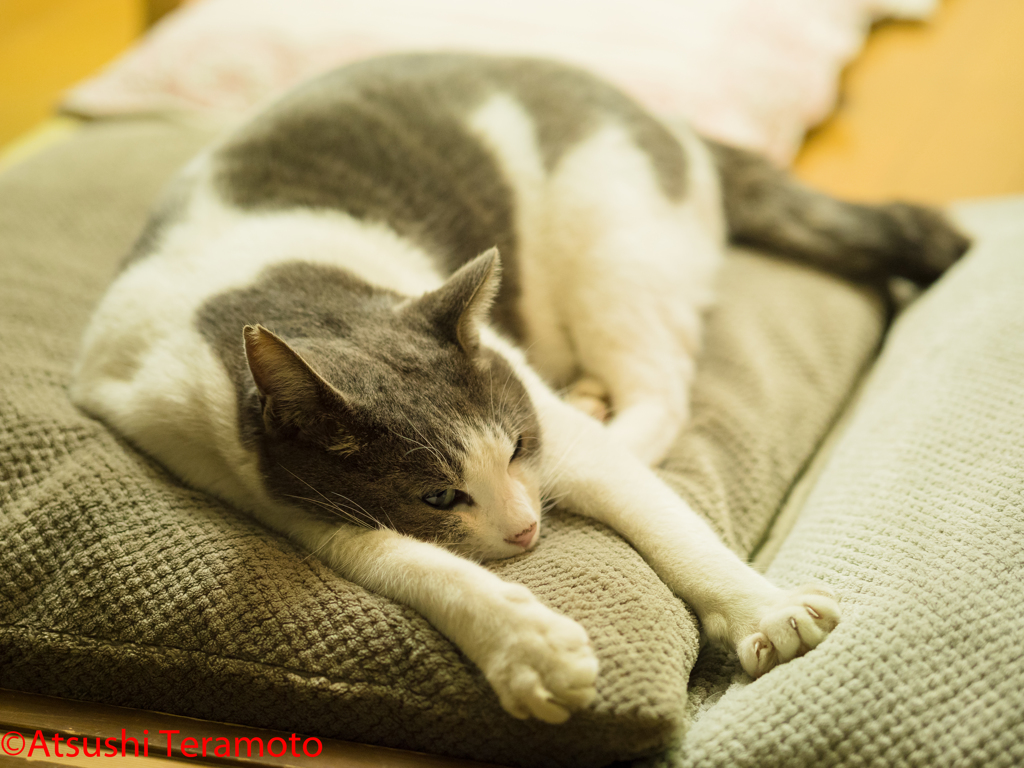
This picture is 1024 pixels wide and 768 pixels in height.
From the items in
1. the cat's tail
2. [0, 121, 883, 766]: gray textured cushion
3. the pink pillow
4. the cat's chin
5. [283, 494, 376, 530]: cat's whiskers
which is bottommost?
[0, 121, 883, 766]: gray textured cushion

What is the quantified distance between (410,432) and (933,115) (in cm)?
292

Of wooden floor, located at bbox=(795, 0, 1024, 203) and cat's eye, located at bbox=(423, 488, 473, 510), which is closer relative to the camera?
cat's eye, located at bbox=(423, 488, 473, 510)

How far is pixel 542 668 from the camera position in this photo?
1.04m

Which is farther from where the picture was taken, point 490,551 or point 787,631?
point 490,551

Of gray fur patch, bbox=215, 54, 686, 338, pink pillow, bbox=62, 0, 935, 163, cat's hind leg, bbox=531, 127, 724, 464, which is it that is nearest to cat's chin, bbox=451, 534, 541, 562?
cat's hind leg, bbox=531, 127, 724, 464

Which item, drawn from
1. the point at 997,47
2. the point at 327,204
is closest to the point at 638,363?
the point at 327,204

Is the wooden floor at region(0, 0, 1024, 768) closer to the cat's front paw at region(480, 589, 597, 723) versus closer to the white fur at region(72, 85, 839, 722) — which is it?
the white fur at region(72, 85, 839, 722)

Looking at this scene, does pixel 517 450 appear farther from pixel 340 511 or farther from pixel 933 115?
pixel 933 115

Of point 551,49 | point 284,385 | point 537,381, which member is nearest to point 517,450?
point 537,381

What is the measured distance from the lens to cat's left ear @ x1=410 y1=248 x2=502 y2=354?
4.33ft

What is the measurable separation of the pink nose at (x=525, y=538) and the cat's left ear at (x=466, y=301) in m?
0.33

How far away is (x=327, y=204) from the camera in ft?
5.68

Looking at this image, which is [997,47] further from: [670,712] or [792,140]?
[670,712]

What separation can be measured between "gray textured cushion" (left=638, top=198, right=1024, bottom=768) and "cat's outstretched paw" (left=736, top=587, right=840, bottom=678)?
0.9 inches
